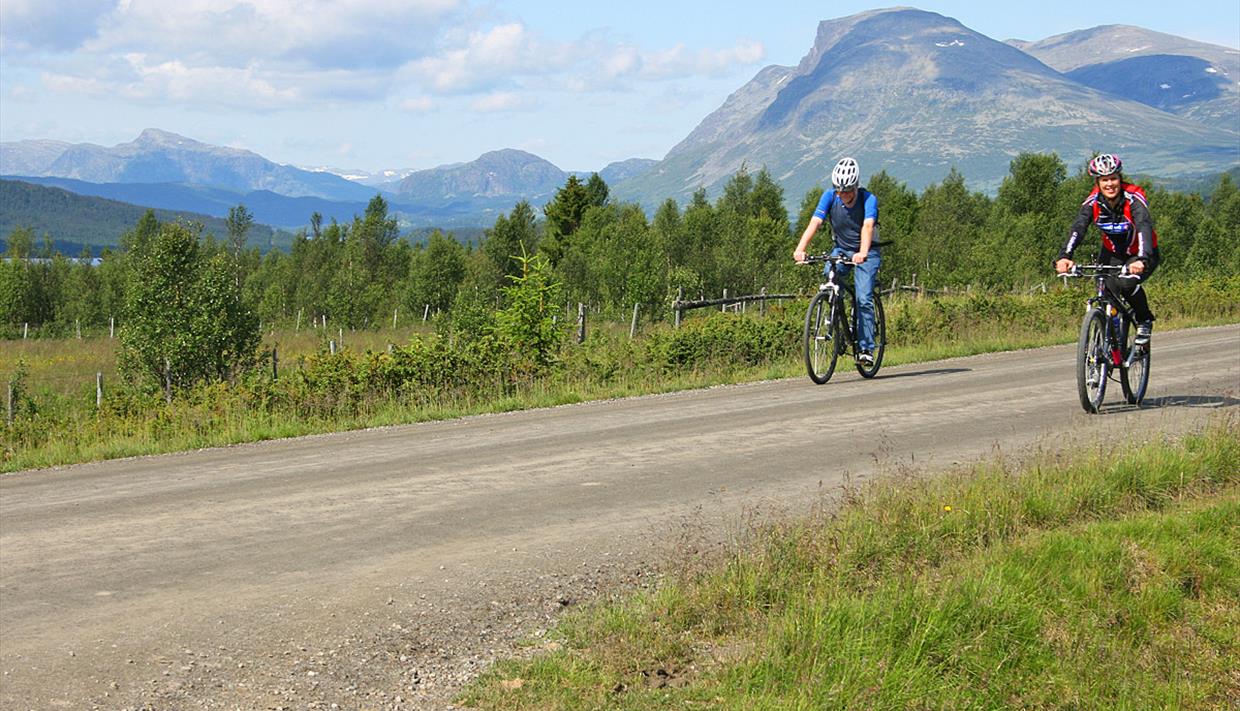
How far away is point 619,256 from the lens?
221 feet

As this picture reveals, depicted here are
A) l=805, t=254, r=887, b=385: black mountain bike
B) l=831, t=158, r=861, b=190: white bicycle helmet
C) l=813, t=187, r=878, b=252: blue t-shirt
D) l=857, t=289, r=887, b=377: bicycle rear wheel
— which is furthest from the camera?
l=857, t=289, r=887, b=377: bicycle rear wheel

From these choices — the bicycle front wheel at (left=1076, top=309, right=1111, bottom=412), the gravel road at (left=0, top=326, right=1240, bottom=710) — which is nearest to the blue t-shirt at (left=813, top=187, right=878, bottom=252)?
the gravel road at (left=0, top=326, right=1240, bottom=710)

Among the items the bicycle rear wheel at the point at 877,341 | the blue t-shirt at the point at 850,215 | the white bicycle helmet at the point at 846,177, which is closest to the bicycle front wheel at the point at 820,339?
the bicycle rear wheel at the point at 877,341

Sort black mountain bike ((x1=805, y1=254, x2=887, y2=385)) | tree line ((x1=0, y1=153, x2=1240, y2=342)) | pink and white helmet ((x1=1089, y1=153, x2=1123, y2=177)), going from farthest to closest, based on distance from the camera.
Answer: tree line ((x1=0, y1=153, x2=1240, y2=342)) < black mountain bike ((x1=805, y1=254, x2=887, y2=385)) < pink and white helmet ((x1=1089, y1=153, x2=1123, y2=177))

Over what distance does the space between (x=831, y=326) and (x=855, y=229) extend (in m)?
1.25

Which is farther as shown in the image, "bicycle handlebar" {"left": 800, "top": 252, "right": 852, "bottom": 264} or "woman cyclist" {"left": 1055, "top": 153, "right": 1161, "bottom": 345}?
"bicycle handlebar" {"left": 800, "top": 252, "right": 852, "bottom": 264}

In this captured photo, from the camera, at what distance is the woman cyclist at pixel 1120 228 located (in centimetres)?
1097

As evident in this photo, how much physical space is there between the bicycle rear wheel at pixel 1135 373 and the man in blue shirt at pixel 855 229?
3223 mm

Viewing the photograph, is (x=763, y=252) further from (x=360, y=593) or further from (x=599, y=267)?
(x=360, y=593)

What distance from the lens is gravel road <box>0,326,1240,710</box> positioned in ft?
17.5

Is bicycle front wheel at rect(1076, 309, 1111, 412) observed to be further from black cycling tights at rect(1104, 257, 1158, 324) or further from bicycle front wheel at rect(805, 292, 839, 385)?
bicycle front wheel at rect(805, 292, 839, 385)

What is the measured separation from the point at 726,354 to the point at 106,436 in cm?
897

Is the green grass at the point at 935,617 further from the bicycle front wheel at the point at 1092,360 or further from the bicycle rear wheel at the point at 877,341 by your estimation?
the bicycle rear wheel at the point at 877,341

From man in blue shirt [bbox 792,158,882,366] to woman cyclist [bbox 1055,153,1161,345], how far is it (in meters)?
2.99
